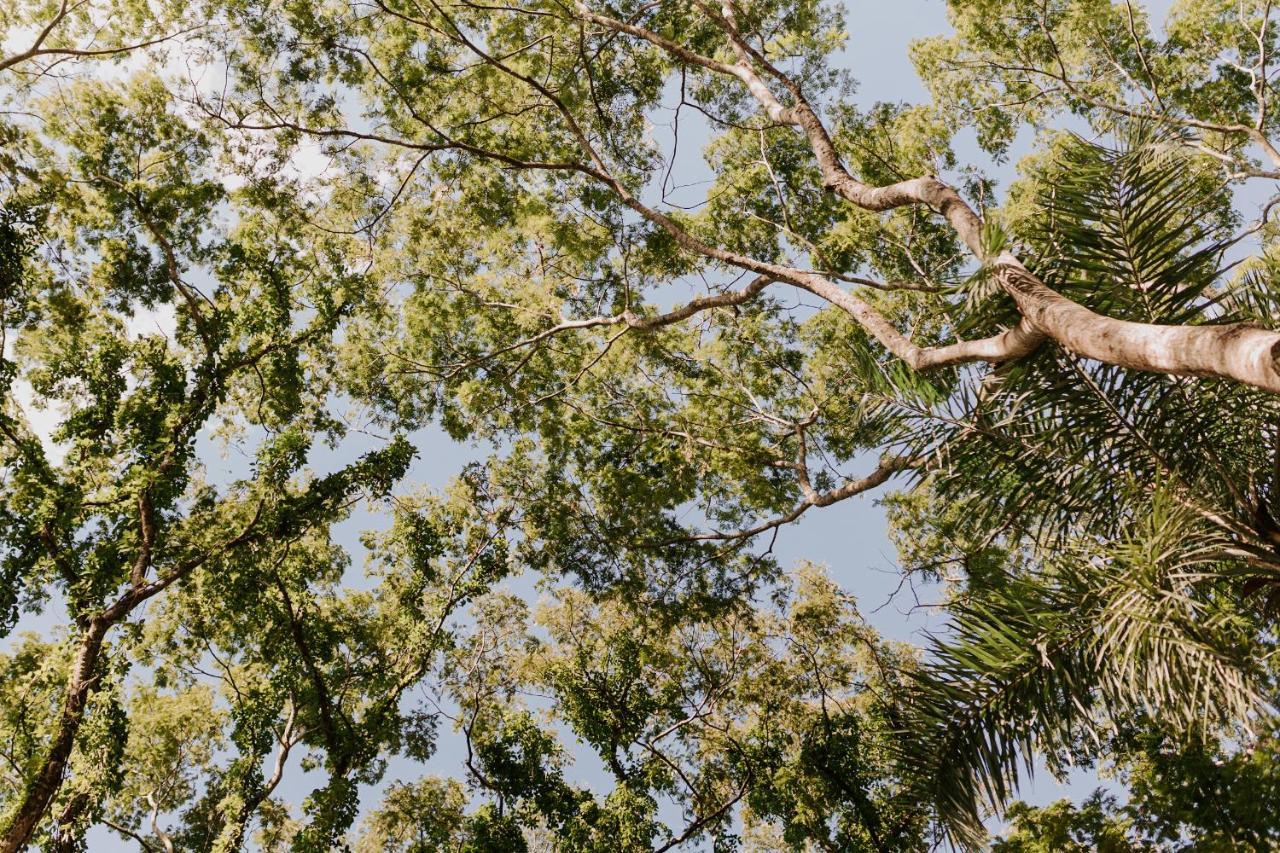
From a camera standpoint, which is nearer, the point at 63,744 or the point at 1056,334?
the point at 1056,334

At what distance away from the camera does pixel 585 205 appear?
38.2 ft

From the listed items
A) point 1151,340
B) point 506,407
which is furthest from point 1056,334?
point 506,407

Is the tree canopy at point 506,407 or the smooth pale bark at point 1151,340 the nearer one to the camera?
the smooth pale bark at point 1151,340

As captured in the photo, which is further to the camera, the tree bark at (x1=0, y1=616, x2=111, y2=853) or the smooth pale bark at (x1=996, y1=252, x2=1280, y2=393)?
the tree bark at (x1=0, y1=616, x2=111, y2=853)

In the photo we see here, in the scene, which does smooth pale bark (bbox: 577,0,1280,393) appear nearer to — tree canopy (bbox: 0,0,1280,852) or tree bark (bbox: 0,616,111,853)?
A: tree canopy (bbox: 0,0,1280,852)

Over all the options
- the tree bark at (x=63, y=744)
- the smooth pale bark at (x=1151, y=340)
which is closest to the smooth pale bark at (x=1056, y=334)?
the smooth pale bark at (x=1151, y=340)

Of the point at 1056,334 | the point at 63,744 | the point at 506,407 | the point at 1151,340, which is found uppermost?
the point at 506,407

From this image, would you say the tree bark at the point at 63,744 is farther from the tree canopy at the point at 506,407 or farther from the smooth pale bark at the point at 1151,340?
the smooth pale bark at the point at 1151,340

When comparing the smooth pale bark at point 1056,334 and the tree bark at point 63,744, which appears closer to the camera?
the smooth pale bark at point 1056,334

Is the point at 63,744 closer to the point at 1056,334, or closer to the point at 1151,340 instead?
the point at 1056,334

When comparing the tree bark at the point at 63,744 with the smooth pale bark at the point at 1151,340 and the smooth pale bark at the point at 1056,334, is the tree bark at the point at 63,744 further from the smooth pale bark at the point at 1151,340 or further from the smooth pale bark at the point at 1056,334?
the smooth pale bark at the point at 1151,340

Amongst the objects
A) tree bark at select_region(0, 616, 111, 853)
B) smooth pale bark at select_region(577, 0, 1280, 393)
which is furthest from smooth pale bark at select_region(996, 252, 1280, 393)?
tree bark at select_region(0, 616, 111, 853)

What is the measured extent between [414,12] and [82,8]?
4.42m

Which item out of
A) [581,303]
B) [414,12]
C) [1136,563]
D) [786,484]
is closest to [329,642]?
[581,303]
